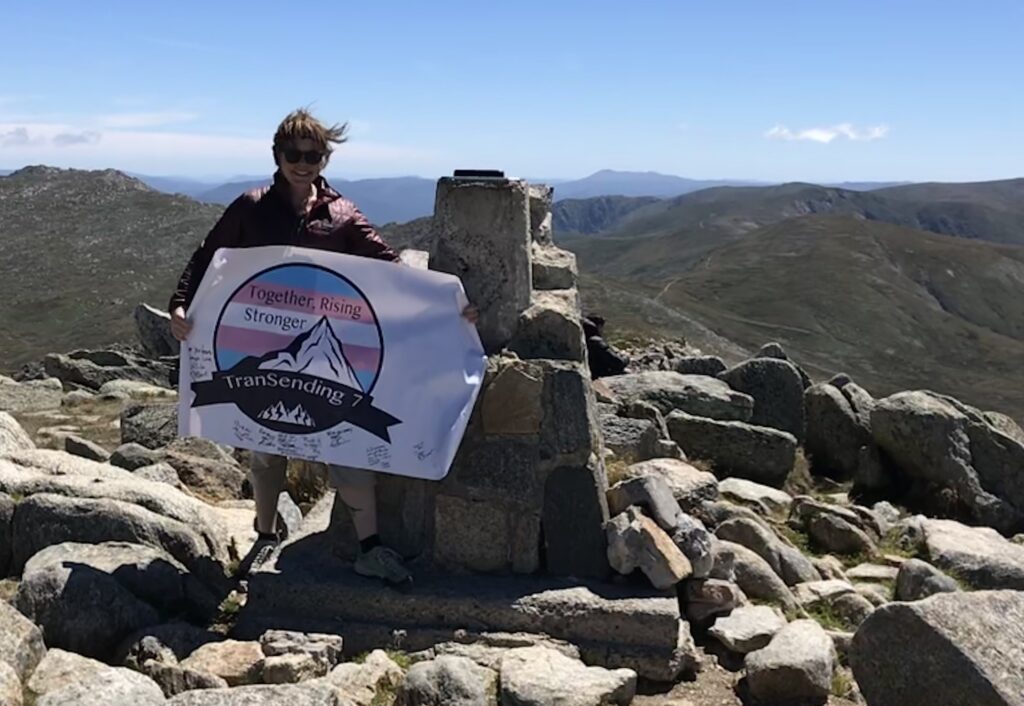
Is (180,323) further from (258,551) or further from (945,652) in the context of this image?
(945,652)

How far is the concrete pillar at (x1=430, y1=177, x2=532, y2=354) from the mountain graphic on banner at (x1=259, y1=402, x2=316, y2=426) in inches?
63.2

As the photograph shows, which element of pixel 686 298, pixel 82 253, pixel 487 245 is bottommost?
pixel 686 298

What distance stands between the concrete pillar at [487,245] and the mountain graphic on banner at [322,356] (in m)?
1.17

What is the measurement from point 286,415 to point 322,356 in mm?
536

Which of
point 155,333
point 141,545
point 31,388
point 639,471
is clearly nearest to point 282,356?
point 141,545

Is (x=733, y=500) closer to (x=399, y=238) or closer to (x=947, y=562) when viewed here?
(x=947, y=562)

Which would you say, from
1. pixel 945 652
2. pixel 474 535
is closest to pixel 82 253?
pixel 474 535

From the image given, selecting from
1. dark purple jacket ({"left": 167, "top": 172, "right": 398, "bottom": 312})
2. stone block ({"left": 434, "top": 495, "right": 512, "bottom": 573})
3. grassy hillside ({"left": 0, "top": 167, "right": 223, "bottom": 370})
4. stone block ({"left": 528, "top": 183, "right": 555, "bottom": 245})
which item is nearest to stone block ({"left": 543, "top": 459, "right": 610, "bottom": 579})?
stone block ({"left": 434, "top": 495, "right": 512, "bottom": 573})

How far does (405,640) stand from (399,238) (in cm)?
6035

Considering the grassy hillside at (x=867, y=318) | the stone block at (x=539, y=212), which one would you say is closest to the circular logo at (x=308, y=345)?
the stone block at (x=539, y=212)

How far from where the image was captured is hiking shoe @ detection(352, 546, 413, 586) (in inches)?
304

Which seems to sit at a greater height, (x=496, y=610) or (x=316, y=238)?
(x=316, y=238)

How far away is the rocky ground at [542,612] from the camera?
6.06 metres

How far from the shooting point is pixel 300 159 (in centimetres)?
730
